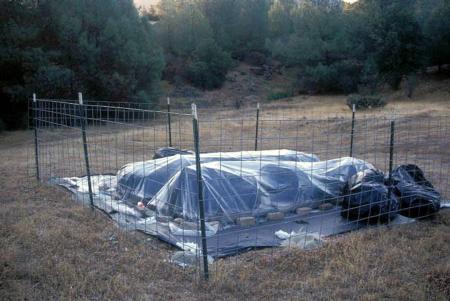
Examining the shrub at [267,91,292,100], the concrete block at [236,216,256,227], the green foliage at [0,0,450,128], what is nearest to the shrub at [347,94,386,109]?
the green foliage at [0,0,450,128]

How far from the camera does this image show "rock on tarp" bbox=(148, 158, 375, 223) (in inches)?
221

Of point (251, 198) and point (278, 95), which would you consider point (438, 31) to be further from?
point (251, 198)

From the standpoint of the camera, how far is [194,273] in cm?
417

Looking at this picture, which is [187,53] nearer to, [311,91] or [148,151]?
[311,91]

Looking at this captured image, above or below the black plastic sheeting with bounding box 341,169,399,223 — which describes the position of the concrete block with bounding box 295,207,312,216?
below

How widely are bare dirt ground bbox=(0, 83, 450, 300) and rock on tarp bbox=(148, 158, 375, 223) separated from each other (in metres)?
0.73

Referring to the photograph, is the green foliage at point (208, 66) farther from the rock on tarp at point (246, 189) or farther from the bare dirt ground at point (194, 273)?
the bare dirt ground at point (194, 273)

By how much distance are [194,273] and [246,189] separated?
73.1 inches

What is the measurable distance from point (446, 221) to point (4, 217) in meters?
5.26

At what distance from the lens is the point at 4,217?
5.71 m

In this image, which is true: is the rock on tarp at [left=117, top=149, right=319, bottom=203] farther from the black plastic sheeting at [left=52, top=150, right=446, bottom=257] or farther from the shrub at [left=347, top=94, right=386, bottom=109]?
the shrub at [left=347, top=94, right=386, bottom=109]

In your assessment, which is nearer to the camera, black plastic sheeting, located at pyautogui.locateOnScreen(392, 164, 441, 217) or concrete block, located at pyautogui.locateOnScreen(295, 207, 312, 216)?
black plastic sheeting, located at pyautogui.locateOnScreen(392, 164, 441, 217)

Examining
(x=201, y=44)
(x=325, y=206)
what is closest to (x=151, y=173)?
(x=325, y=206)

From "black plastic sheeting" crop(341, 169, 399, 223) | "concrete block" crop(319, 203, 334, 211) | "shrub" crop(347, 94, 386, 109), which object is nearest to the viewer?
"black plastic sheeting" crop(341, 169, 399, 223)
